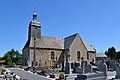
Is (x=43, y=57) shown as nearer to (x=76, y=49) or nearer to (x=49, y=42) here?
(x=49, y=42)

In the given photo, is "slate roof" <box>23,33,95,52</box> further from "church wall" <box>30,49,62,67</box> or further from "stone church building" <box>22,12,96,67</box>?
"church wall" <box>30,49,62,67</box>

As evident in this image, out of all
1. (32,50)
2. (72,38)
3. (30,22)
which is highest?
(30,22)

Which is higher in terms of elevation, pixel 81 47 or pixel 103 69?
pixel 81 47

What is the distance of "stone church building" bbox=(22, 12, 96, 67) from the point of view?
143ft

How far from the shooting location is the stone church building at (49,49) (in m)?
43.5

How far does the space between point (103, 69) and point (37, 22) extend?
99.7ft

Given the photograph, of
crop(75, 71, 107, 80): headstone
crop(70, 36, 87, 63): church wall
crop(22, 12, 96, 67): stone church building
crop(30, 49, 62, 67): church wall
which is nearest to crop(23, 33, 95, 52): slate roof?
crop(22, 12, 96, 67): stone church building

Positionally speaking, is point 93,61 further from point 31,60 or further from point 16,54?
point 16,54

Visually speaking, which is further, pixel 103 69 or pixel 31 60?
pixel 31 60

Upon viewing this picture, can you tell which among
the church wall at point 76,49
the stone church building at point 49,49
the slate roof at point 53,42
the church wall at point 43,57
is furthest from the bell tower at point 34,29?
the church wall at point 76,49

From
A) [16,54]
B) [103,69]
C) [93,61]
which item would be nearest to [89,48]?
[93,61]

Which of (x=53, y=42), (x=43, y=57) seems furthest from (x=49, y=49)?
(x=53, y=42)

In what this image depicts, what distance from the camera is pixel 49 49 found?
148 feet

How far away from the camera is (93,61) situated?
4938cm
